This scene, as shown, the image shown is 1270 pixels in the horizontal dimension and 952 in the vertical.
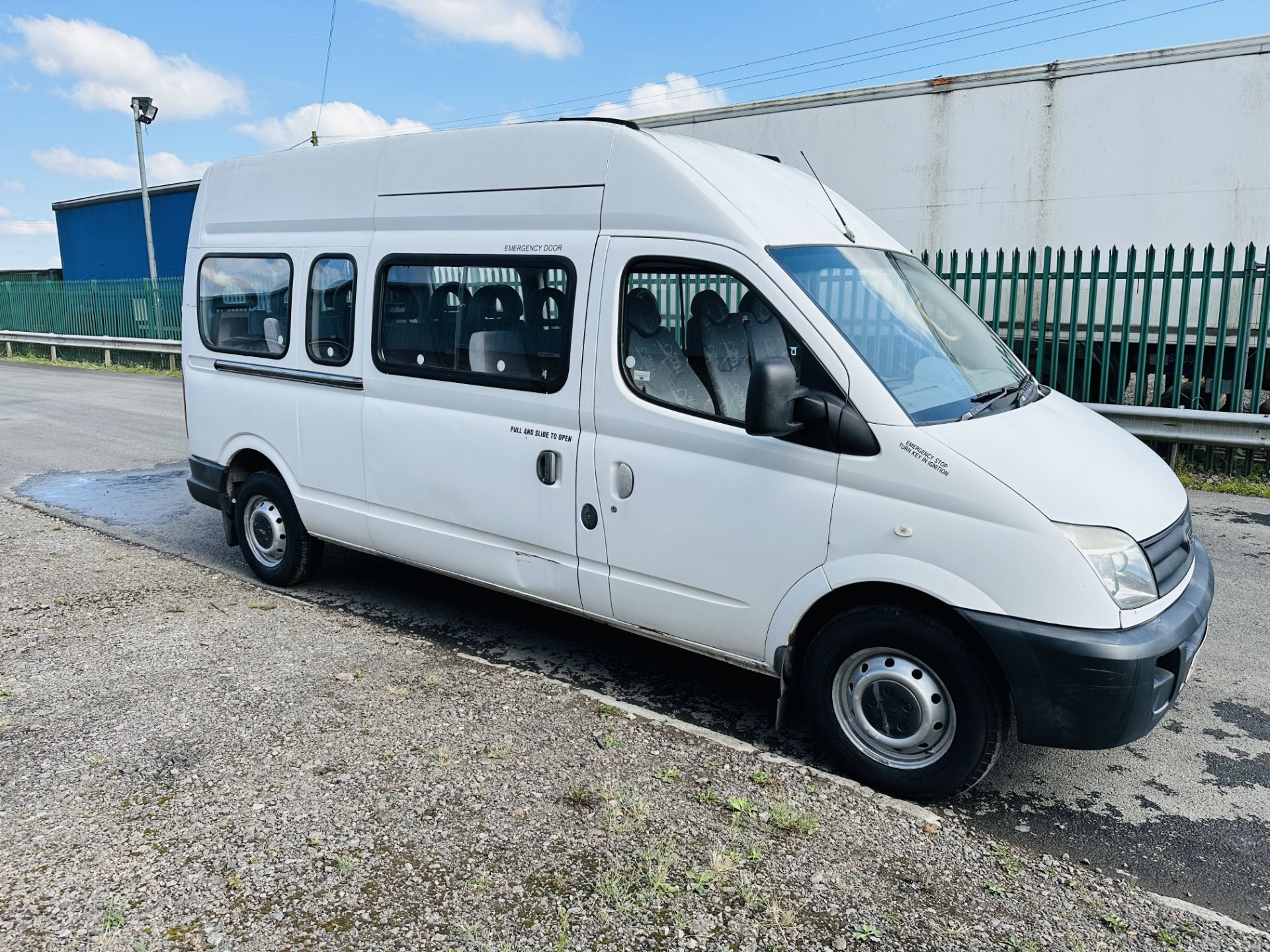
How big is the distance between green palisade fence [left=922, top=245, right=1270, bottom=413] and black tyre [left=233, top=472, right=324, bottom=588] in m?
5.92

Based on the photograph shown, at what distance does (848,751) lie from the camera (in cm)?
374

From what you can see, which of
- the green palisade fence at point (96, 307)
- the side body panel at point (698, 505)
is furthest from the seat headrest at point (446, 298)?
the green palisade fence at point (96, 307)

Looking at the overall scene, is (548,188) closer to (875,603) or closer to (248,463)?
(875,603)

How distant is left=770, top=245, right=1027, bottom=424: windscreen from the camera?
377 cm

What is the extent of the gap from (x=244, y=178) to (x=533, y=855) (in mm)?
4644

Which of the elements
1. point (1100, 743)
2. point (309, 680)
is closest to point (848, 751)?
point (1100, 743)

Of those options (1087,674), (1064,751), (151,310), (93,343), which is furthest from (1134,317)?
(93,343)

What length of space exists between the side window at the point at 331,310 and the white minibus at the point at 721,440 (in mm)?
20

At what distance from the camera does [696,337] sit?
4.12 m

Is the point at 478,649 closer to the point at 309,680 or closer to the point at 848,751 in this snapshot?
the point at 309,680

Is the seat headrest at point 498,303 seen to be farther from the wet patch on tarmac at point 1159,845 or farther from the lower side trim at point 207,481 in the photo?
the wet patch on tarmac at point 1159,845

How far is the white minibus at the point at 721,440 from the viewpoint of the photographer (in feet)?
11.1

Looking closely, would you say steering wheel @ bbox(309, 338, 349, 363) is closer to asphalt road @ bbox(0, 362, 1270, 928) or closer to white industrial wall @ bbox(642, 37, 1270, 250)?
asphalt road @ bbox(0, 362, 1270, 928)

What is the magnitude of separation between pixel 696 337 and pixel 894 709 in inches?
66.2
